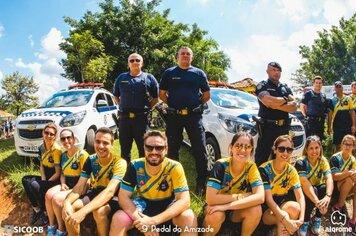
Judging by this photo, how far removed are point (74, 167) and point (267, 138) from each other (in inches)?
107

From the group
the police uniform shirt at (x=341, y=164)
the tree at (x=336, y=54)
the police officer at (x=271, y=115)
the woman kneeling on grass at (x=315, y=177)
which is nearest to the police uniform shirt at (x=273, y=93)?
the police officer at (x=271, y=115)

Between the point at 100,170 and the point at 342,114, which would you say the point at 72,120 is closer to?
the point at 100,170

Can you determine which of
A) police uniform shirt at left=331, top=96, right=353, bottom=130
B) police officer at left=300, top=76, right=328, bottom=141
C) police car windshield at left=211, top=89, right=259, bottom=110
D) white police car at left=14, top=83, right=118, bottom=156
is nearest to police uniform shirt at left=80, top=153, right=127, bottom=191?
white police car at left=14, top=83, right=118, bottom=156

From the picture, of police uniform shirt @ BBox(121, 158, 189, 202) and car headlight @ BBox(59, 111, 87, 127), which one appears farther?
car headlight @ BBox(59, 111, 87, 127)

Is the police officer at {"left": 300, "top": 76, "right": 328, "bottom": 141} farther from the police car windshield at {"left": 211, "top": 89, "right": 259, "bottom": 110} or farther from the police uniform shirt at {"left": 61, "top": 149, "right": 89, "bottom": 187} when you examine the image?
the police uniform shirt at {"left": 61, "top": 149, "right": 89, "bottom": 187}

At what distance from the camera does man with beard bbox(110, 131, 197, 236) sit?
291 cm

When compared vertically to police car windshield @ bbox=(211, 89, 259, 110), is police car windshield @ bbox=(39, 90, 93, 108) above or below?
above

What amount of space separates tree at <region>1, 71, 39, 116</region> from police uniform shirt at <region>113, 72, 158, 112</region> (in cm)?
3929

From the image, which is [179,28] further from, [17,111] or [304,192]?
[17,111]

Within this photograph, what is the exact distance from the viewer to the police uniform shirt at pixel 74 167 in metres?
3.89

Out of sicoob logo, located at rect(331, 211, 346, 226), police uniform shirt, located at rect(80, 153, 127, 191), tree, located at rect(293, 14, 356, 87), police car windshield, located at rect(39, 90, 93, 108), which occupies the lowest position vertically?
sicoob logo, located at rect(331, 211, 346, 226)

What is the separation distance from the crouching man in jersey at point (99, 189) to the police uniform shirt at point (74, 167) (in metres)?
0.29

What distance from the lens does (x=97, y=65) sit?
654 inches

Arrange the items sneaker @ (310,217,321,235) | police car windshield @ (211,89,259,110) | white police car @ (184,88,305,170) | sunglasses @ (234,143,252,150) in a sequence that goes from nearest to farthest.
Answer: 1. sunglasses @ (234,143,252,150)
2. sneaker @ (310,217,321,235)
3. white police car @ (184,88,305,170)
4. police car windshield @ (211,89,259,110)
